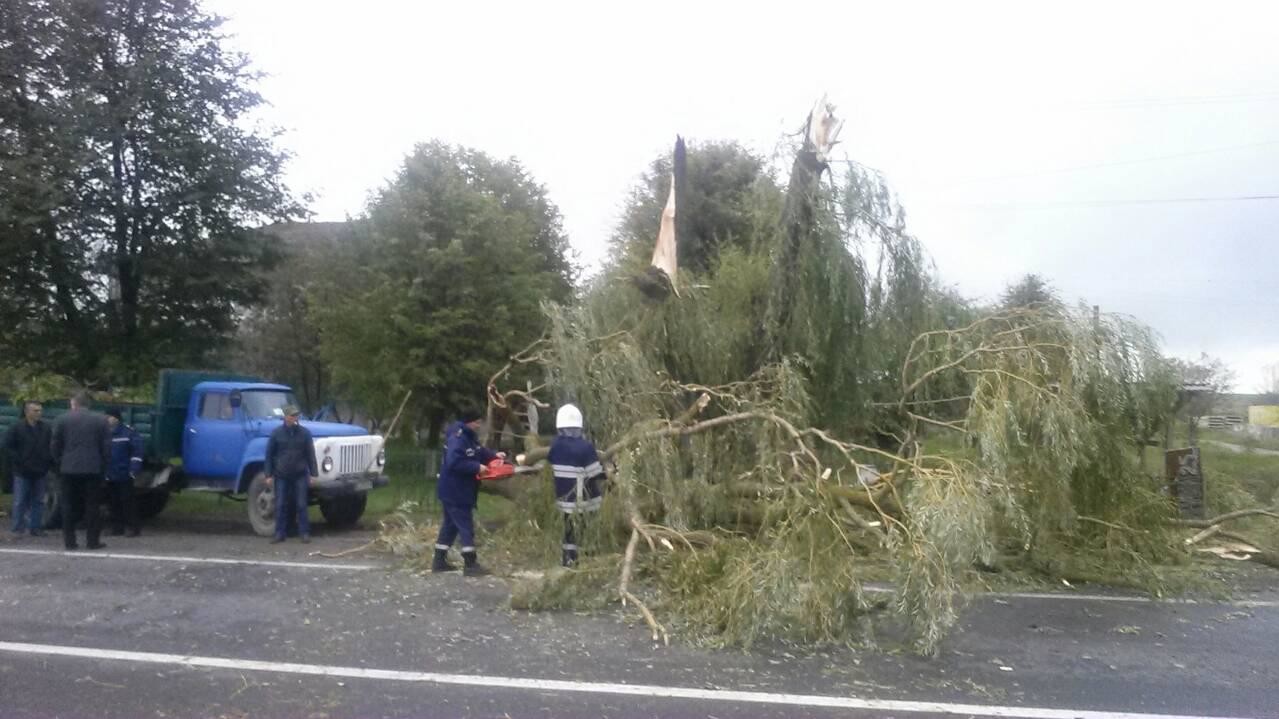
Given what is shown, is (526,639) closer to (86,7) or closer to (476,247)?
(86,7)

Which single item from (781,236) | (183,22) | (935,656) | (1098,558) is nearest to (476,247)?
(183,22)

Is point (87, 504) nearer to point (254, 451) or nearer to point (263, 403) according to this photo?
point (254, 451)

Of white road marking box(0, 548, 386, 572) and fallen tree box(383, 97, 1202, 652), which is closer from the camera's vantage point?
fallen tree box(383, 97, 1202, 652)

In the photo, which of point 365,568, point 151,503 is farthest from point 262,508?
point 365,568

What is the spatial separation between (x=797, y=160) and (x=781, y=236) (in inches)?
32.8

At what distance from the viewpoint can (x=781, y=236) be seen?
452 inches

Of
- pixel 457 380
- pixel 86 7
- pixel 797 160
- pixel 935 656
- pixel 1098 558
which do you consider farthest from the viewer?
pixel 457 380

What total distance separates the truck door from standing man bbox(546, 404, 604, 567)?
17.2ft

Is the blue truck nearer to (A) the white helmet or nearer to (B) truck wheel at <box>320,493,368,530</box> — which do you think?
(B) truck wheel at <box>320,493,368,530</box>

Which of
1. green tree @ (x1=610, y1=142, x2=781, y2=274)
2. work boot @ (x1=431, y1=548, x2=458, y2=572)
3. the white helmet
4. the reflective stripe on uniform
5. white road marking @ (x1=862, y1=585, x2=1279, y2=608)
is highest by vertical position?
green tree @ (x1=610, y1=142, x2=781, y2=274)

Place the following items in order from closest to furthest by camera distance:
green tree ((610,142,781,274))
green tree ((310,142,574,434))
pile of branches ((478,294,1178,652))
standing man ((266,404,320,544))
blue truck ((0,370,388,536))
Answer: pile of branches ((478,294,1178,652)) < standing man ((266,404,320,544)) < blue truck ((0,370,388,536)) < green tree ((310,142,574,434)) < green tree ((610,142,781,274))

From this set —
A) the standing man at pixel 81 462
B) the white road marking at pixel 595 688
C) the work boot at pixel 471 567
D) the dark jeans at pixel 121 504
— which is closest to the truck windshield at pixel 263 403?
the dark jeans at pixel 121 504

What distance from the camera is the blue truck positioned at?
41.8ft

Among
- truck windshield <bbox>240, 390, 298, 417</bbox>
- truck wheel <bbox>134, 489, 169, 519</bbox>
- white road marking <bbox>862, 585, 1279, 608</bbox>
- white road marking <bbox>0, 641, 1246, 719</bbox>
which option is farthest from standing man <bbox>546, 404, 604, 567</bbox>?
truck wheel <bbox>134, 489, 169, 519</bbox>
